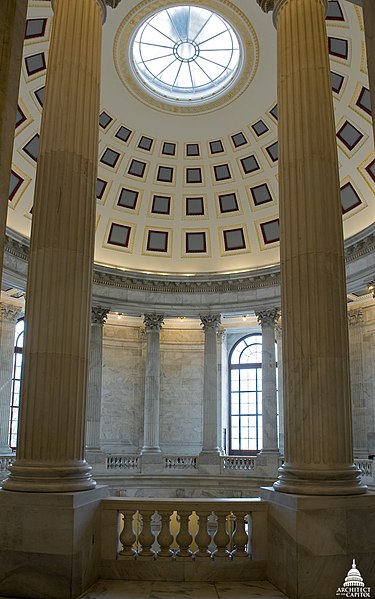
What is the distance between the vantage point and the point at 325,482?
10125mm

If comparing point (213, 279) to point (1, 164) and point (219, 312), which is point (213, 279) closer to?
point (219, 312)

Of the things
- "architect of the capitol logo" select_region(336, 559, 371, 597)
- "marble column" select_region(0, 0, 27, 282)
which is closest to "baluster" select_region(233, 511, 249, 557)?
"architect of the capitol logo" select_region(336, 559, 371, 597)

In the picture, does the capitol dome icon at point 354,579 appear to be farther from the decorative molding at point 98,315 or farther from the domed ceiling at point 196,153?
the decorative molding at point 98,315

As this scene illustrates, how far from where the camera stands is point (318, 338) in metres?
10.8

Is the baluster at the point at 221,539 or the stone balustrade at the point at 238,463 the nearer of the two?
the baluster at the point at 221,539

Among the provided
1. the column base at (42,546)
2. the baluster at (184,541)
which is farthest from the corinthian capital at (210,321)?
the column base at (42,546)

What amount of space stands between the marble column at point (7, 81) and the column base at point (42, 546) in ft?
18.1

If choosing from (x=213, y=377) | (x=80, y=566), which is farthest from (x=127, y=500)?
(x=213, y=377)

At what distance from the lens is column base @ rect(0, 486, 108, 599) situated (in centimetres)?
963

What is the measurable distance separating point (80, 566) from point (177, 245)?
96.4 ft

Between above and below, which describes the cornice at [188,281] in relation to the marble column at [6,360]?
above

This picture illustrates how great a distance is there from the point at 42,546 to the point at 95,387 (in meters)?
23.8

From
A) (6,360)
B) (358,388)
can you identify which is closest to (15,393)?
(6,360)

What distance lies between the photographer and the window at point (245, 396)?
138ft
